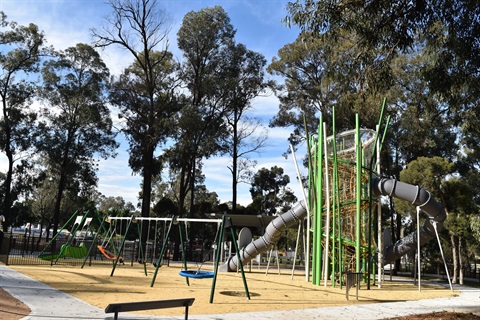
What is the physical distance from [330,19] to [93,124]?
30814 millimetres

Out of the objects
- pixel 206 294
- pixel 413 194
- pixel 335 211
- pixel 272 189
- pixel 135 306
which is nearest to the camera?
pixel 135 306

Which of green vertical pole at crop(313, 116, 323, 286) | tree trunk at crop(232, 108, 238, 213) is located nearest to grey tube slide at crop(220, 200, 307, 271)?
green vertical pole at crop(313, 116, 323, 286)

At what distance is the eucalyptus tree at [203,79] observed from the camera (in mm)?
32688

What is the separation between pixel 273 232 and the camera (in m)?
20.5

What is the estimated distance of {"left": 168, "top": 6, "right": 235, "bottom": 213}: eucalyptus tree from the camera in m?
32.7

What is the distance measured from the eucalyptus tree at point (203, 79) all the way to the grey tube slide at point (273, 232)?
1220cm

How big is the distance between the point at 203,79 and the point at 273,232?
1740 centimetres

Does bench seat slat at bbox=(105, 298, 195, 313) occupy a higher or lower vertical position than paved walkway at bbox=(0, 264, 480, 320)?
higher

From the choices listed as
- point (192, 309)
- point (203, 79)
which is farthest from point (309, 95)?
point (192, 309)

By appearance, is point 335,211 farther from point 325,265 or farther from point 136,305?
point 136,305

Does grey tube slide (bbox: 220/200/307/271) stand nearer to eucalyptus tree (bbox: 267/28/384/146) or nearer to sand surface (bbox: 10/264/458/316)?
sand surface (bbox: 10/264/458/316)

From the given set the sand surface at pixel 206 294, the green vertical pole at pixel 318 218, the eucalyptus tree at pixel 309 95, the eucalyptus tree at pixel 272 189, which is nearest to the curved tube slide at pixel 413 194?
the green vertical pole at pixel 318 218

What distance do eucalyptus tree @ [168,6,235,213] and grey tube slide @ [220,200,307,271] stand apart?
1220 cm

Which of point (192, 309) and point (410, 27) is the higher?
point (410, 27)
